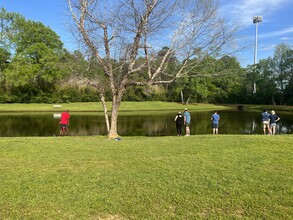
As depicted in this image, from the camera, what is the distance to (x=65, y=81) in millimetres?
57688

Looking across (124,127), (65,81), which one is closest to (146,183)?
(124,127)

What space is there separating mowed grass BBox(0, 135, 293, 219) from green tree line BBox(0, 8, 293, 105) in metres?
28.2

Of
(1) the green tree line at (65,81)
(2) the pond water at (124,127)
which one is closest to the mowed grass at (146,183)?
(2) the pond water at (124,127)

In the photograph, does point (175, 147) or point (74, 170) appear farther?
point (175, 147)

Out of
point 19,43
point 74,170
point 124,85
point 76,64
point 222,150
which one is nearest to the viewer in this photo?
point 74,170

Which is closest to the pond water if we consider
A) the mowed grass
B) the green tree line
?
the green tree line

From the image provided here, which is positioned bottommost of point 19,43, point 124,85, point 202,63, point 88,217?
point 88,217

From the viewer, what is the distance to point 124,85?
15250mm

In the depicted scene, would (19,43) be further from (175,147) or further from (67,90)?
(175,147)

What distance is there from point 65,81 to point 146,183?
54181 mm

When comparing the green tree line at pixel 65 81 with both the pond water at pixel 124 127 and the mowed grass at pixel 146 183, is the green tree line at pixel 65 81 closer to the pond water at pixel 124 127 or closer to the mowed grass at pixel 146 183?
the pond water at pixel 124 127

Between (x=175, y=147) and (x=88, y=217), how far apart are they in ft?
20.3

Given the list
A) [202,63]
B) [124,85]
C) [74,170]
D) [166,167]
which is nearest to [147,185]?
[166,167]

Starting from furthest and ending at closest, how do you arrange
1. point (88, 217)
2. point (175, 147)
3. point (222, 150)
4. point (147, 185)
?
point (175, 147) → point (222, 150) → point (147, 185) → point (88, 217)
